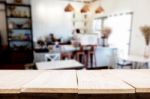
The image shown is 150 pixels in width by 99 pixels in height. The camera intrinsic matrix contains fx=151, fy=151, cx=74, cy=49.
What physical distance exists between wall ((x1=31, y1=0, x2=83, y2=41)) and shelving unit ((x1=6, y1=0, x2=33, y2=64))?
685mm

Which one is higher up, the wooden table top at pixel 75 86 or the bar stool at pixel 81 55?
the wooden table top at pixel 75 86

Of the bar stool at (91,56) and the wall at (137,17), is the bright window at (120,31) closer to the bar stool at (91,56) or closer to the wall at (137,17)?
the wall at (137,17)

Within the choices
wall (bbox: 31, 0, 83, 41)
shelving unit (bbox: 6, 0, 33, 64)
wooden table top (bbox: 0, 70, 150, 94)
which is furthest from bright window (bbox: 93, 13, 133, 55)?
wooden table top (bbox: 0, 70, 150, 94)

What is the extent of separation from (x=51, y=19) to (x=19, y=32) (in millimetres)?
1669

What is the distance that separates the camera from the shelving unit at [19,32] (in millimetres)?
5949

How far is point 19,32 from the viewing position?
6.16 meters

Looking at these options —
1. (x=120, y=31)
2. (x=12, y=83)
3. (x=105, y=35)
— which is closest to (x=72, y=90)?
(x=12, y=83)

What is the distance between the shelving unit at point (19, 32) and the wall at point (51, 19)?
69 cm

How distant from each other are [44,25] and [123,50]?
384 cm

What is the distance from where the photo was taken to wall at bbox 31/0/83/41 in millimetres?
6860

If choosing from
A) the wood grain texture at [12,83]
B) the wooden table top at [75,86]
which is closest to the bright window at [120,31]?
the wooden table top at [75,86]

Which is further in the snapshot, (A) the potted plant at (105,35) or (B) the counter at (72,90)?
(A) the potted plant at (105,35)

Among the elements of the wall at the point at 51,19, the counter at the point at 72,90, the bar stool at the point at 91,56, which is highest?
the wall at the point at 51,19

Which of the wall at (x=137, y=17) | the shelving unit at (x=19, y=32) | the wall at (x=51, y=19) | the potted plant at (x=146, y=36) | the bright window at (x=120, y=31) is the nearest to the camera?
the potted plant at (x=146, y=36)
